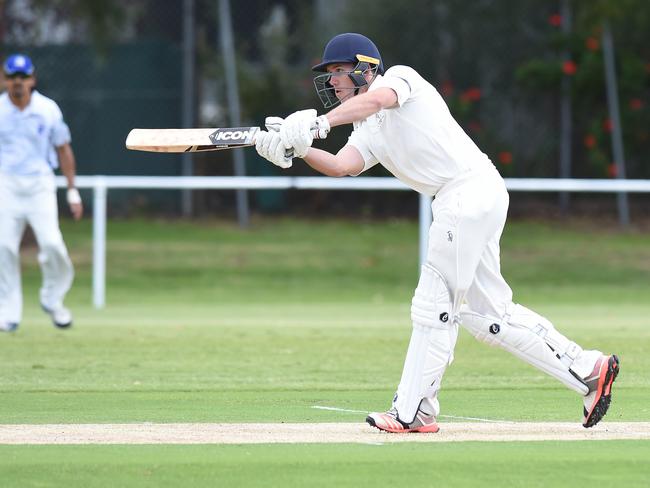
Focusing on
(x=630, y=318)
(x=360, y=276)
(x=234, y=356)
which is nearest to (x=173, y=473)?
(x=234, y=356)

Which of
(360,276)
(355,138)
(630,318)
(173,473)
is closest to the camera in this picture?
(173,473)

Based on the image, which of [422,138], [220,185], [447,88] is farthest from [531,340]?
[447,88]

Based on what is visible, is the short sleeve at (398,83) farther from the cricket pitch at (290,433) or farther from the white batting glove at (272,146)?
the cricket pitch at (290,433)

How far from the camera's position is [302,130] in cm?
576

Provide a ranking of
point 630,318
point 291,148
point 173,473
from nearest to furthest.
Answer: point 173,473 → point 291,148 → point 630,318

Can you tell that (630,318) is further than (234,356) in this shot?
Yes

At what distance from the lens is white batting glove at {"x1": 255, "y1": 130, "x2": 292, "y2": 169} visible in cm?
580

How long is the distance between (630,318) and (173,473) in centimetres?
836

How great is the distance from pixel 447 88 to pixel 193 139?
45.8 feet

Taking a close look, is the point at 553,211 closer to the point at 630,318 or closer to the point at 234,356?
the point at 630,318

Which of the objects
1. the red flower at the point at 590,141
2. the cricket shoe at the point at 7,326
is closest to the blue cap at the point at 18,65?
the cricket shoe at the point at 7,326

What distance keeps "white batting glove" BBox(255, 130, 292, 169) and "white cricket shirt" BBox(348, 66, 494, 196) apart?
0.53m

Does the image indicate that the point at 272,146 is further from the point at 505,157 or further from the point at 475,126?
the point at 475,126

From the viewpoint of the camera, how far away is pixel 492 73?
20.1m
